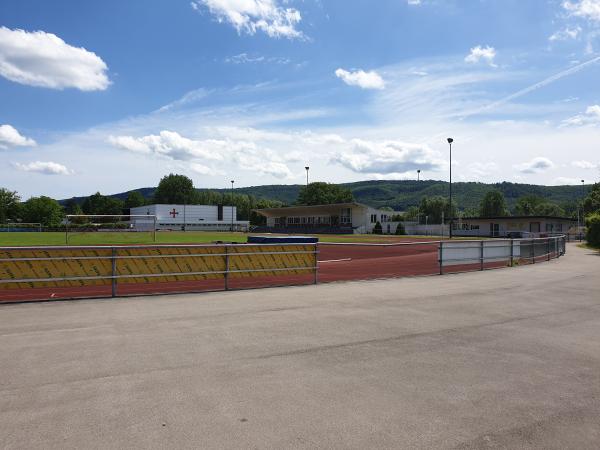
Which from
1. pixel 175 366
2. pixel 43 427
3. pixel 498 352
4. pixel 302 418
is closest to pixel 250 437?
pixel 302 418

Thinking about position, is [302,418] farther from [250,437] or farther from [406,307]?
[406,307]

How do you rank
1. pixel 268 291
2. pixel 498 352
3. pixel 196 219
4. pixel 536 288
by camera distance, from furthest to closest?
pixel 196 219, pixel 536 288, pixel 268 291, pixel 498 352

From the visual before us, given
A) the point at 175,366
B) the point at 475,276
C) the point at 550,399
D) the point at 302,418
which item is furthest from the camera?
the point at 475,276

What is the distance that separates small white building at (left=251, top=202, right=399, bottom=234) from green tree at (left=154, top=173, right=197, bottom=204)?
77.1 meters

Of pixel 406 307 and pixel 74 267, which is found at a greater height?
pixel 74 267

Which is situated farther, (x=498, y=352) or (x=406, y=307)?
(x=406, y=307)

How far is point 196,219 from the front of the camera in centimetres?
13038

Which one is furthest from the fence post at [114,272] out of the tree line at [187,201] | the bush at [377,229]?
the tree line at [187,201]

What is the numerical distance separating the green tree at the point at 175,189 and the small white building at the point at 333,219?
77078 mm

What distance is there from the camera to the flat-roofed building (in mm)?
71250

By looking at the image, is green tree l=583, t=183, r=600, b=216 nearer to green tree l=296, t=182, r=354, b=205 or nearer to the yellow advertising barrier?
the yellow advertising barrier

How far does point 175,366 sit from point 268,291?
6743 mm

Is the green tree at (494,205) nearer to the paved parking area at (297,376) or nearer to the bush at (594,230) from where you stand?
the bush at (594,230)

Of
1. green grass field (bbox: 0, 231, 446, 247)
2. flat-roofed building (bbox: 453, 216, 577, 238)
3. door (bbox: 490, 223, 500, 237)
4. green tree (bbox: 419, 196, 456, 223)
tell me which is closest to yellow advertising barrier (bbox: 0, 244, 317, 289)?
green grass field (bbox: 0, 231, 446, 247)
